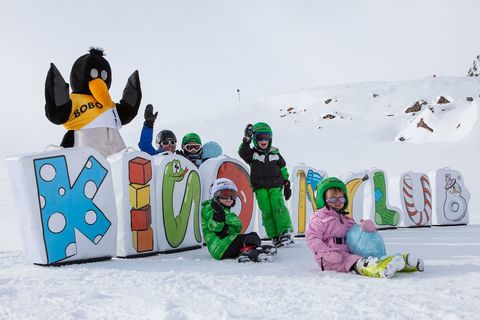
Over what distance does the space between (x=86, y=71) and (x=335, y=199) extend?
9.58 feet

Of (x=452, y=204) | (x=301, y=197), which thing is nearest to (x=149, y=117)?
(x=301, y=197)

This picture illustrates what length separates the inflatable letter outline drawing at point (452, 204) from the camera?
7.70m

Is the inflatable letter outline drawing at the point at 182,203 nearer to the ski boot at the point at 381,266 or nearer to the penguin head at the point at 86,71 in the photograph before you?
the penguin head at the point at 86,71

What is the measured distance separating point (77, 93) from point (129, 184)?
1.34 m

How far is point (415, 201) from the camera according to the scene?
7.50m

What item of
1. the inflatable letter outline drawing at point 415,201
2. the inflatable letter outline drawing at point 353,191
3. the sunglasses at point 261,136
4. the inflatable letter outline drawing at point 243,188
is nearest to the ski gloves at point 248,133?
the sunglasses at point 261,136

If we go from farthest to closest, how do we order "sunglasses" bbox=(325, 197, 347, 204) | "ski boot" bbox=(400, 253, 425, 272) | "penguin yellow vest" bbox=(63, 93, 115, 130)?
1. "penguin yellow vest" bbox=(63, 93, 115, 130)
2. "sunglasses" bbox=(325, 197, 347, 204)
3. "ski boot" bbox=(400, 253, 425, 272)

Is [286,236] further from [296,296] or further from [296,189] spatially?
[296,296]

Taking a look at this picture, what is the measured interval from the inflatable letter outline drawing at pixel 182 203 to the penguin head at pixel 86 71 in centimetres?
127

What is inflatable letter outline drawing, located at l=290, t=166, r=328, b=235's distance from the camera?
6230 millimetres

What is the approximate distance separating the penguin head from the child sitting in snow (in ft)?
9.02

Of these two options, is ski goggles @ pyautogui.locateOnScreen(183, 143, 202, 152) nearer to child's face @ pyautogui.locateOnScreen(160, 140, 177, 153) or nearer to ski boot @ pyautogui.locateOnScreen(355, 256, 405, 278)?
child's face @ pyautogui.locateOnScreen(160, 140, 177, 153)

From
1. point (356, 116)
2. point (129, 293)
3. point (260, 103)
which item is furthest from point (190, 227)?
point (260, 103)

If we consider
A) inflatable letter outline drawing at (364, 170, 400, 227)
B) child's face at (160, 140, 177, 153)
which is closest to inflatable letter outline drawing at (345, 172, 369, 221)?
inflatable letter outline drawing at (364, 170, 400, 227)
